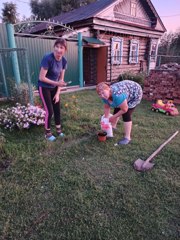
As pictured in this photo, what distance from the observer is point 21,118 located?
288 cm

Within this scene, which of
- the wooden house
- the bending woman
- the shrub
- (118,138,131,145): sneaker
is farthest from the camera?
the wooden house

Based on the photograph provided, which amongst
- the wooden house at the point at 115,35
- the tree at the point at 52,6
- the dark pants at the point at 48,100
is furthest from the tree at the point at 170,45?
the dark pants at the point at 48,100

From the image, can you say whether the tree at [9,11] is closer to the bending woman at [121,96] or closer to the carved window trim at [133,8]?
the carved window trim at [133,8]

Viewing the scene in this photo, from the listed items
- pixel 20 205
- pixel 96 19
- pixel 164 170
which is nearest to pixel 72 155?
pixel 20 205

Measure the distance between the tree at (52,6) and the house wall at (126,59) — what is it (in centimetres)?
1141

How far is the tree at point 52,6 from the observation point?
1820 centimetres

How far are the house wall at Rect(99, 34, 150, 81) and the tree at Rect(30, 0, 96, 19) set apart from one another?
11413mm

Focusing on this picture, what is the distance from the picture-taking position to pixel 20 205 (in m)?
1.58

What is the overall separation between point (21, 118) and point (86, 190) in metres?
1.76

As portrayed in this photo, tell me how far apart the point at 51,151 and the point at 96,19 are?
671cm

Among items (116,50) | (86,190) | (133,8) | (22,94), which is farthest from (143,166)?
(133,8)

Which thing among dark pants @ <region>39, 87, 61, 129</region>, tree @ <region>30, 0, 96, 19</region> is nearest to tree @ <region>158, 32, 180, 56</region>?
tree @ <region>30, 0, 96, 19</region>

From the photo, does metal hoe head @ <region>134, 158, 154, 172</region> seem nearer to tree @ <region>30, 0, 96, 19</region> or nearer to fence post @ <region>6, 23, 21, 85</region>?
fence post @ <region>6, 23, 21, 85</region>

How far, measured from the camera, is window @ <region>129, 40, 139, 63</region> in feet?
31.7
